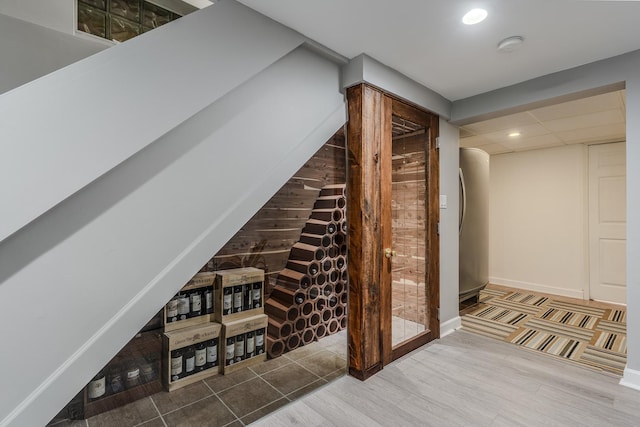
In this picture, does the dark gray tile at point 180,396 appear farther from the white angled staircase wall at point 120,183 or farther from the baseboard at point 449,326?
the baseboard at point 449,326

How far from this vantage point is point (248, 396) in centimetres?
182

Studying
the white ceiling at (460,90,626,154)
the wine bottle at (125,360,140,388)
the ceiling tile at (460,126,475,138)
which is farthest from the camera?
the ceiling tile at (460,126,475,138)

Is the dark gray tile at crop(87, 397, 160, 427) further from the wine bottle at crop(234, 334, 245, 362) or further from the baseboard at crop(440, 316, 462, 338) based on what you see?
the baseboard at crop(440, 316, 462, 338)

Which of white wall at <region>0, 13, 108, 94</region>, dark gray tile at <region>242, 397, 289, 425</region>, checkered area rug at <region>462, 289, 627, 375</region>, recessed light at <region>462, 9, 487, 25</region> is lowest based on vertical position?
checkered area rug at <region>462, 289, 627, 375</region>

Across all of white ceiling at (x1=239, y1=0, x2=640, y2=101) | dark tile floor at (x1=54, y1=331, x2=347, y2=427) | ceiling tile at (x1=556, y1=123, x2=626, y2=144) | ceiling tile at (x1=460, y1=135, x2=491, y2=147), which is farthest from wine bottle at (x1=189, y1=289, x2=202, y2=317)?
ceiling tile at (x1=556, y1=123, x2=626, y2=144)

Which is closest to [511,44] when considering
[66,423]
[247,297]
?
[247,297]

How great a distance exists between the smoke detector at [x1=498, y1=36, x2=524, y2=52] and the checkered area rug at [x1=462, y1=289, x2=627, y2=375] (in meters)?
2.52

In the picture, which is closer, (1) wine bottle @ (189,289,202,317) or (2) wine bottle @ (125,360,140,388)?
(2) wine bottle @ (125,360,140,388)

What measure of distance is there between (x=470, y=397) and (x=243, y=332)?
1551 mm

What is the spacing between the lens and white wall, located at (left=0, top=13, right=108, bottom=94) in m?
1.20

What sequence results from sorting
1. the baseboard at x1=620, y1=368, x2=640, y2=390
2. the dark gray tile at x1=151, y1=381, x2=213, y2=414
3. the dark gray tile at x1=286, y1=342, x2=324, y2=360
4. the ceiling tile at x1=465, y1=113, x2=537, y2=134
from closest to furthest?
the dark gray tile at x1=151, y1=381, x2=213, y2=414
the dark gray tile at x1=286, y1=342, x2=324, y2=360
the baseboard at x1=620, y1=368, x2=640, y2=390
the ceiling tile at x1=465, y1=113, x2=537, y2=134

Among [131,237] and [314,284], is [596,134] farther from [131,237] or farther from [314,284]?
[131,237]

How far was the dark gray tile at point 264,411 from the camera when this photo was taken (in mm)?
1808

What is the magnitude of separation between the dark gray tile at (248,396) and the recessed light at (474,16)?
2.44 m
